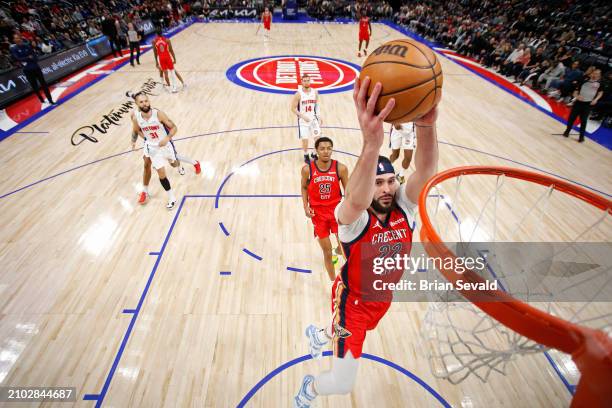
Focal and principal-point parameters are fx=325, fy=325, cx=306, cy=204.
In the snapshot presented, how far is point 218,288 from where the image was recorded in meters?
4.19

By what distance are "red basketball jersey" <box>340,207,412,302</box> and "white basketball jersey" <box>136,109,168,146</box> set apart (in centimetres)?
411

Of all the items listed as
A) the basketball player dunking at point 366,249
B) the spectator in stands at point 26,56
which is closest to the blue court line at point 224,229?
the basketball player dunking at point 366,249

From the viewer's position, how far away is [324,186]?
12.7 feet

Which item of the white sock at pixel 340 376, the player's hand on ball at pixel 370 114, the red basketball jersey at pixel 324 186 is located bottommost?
the white sock at pixel 340 376

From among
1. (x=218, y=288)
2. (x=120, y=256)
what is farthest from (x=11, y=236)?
(x=218, y=288)

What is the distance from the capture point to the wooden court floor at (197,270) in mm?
3217

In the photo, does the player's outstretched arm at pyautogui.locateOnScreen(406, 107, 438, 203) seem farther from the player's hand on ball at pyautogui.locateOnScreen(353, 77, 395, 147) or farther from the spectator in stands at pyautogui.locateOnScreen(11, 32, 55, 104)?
the spectator in stands at pyautogui.locateOnScreen(11, 32, 55, 104)

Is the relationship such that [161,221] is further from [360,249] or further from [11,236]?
[360,249]

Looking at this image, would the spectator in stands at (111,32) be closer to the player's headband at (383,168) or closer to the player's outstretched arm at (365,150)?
the player's headband at (383,168)

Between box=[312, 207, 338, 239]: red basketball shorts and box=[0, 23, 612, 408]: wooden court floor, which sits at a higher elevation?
box=[312, 207, 338, 239]: red basketball shorts

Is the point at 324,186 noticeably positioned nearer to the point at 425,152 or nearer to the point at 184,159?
the point at 425,152

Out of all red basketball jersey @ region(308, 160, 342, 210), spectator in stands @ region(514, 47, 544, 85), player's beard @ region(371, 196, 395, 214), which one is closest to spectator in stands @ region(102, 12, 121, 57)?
red basketball jersey @ region(308, 160, 342, 210)

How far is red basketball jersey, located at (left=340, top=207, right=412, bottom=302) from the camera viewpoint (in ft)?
7.75

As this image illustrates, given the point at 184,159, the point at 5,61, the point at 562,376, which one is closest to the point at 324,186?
the point at 562,376
